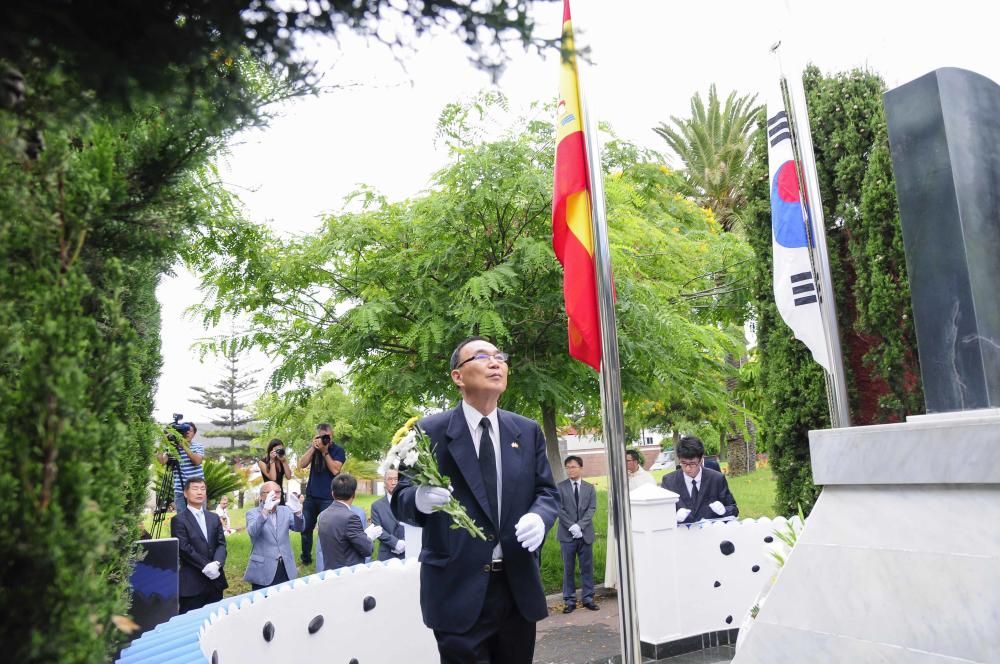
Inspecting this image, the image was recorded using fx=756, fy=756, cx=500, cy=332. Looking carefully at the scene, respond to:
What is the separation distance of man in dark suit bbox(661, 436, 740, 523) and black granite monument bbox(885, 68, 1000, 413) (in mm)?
4052

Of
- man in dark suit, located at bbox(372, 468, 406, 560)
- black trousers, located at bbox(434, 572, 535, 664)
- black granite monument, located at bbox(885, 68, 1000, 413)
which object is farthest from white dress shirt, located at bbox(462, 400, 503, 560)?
man in dark suit, located at bbox(372, 468, 406, 560)

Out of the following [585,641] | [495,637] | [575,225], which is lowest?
[585,641]

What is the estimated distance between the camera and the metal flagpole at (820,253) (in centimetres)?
588

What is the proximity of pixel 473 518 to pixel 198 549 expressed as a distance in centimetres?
448

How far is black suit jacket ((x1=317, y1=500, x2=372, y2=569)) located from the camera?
23.7 ft

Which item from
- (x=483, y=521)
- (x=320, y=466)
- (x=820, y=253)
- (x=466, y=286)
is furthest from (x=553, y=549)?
(x=483, y=521)

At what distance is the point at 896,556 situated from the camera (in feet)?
10.7

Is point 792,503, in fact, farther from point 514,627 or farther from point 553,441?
point 514,627

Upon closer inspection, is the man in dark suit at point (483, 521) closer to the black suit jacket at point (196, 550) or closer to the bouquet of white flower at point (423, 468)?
the bouquet of white flower at point (423, 468)

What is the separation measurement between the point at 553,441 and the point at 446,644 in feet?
24.0

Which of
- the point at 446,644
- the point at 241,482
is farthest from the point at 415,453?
the point at 241,482

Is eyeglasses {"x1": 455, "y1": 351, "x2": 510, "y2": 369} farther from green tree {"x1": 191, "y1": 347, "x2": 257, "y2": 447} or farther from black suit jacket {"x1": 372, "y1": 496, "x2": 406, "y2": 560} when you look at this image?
green tree {"x1": 191, "y1": 347, "x2": 257, "y2": 447}

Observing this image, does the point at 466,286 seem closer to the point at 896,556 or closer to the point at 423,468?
the point at 423,468

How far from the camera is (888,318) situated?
706 centimetres
